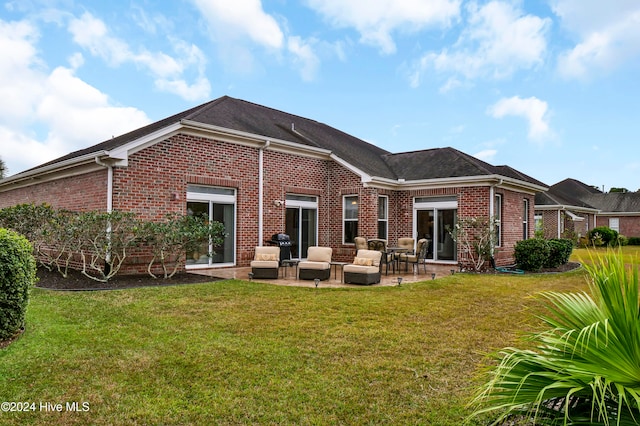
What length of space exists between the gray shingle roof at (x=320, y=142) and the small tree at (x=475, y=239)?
179cm

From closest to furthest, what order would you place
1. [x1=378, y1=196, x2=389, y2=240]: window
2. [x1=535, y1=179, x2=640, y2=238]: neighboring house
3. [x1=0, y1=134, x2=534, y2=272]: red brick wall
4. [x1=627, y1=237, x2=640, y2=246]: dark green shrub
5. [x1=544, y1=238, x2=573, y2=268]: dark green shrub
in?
1. [x1=0, y1=134, x2=534, y2=272]: red brick wall
2. [x1=544, y1=238, x2=573, y2=268]: dark green shrub
3. [x1=378, y1=196, x2=389, y2=240]: window
4. [x1=535, y1=179, x2=640, y2=238]: neighboring house
5. [x1=627, y1=237, x2=640, y2=246]: dark green shrub

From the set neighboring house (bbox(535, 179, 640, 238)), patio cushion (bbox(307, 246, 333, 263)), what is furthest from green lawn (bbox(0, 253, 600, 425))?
neighboring house (bbox(535, 179, 640, 238))

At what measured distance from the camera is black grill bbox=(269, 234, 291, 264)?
44.6 ft

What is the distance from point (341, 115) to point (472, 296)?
63.1 ft

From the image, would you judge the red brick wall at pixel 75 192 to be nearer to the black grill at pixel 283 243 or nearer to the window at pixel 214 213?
the window at pixel 214 213

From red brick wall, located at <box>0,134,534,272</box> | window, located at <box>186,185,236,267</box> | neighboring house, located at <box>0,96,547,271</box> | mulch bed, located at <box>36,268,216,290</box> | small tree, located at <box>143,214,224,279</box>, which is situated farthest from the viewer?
window, located at <box>186,185,236,267</box>

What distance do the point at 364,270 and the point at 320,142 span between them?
8.54 m

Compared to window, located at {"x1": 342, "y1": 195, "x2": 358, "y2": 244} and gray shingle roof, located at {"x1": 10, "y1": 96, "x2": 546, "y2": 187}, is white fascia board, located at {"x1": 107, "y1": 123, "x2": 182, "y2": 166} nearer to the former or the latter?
gray shingle roof, located at {"x1": 10, "y1": 96, "x2": 546, "y2": 187}

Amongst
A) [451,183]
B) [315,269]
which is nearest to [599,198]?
[451,183]

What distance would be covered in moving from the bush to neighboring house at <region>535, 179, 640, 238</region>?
26.3 metres

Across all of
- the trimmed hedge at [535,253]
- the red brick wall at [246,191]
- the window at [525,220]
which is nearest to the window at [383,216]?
the red brick wall at [246,191]

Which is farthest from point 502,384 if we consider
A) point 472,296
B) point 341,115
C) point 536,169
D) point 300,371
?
point 536,169

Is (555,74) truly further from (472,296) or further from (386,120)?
(472,296)

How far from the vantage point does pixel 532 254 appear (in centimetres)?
1384
